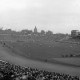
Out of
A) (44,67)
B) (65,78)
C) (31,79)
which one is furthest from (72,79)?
(44,67)

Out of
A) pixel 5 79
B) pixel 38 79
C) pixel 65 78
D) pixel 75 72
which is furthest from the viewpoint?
pixel 75 72

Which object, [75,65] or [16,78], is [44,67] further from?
[16,78]

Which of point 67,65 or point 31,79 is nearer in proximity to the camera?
point 31,79

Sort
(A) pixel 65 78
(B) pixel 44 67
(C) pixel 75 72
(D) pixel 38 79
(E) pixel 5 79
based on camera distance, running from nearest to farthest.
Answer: (E) pixel 5 79
(D) pixel 38 79
(A) pixel 65 78
(C) pixel 75 72
(B) pixel 44 67

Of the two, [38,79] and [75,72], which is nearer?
[38,79]

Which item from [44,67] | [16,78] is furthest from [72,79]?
[44,67]

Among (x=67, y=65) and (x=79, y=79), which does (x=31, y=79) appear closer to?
(x=79, y=79)

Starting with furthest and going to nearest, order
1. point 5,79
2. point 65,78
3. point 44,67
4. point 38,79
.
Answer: point 44,67, point 65,78, point 38,79, point 5,79

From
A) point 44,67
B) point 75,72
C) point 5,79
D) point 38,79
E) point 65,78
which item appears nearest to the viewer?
point 5,79
